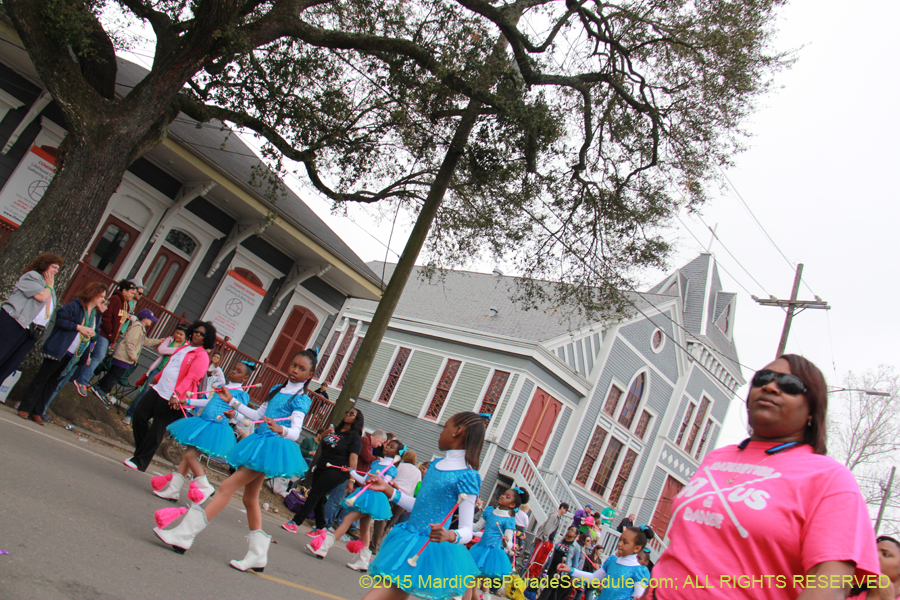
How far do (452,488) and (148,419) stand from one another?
5.11 meters

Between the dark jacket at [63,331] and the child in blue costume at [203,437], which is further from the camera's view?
the dark jacket at [63,331]

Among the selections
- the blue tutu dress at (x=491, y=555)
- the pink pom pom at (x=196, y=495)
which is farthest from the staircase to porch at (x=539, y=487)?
the pink pom pom at (x=196, y=495)

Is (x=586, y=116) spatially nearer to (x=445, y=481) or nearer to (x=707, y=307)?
(x=445, y=481)

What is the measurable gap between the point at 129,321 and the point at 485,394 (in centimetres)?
1474

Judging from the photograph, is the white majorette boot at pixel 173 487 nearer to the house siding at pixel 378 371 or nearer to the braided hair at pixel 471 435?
the braided hair at pixel 471 435

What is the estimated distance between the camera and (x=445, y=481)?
13.9 ft

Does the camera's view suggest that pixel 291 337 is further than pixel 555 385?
No

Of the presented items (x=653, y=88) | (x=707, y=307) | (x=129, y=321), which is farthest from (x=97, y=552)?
(x=707, y=307)

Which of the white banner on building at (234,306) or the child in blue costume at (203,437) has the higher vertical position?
the white banner on building at (234,306)

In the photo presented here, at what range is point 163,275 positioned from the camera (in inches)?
616

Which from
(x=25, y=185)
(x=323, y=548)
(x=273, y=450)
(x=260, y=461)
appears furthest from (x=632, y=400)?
(x=260, y=461)

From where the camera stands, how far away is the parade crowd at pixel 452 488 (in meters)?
2.03

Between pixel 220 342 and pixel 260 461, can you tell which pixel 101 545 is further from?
pixel 220 342

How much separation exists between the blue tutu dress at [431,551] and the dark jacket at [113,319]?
8452mm
